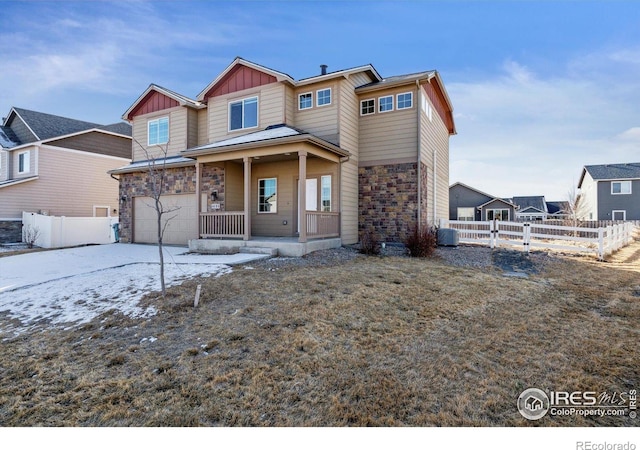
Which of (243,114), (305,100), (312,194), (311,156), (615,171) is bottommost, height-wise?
(312,194)

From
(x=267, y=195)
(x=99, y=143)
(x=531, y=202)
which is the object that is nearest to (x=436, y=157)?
(x=267, y=195)

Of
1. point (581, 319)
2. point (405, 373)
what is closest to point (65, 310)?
point (405, 373)

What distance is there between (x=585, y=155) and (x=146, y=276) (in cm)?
4009

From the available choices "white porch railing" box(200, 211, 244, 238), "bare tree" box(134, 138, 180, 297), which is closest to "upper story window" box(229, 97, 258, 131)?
"bare tree" box(134, 138, 180, 297)

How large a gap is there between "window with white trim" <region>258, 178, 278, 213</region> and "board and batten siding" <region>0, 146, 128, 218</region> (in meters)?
14.7

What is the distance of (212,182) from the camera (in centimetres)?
1336

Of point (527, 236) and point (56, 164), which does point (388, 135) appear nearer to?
point (527, 236)

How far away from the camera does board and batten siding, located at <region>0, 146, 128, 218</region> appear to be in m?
18.6

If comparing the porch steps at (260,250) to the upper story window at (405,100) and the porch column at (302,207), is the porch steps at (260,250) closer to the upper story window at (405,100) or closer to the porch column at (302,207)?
the porch column at (302,207)

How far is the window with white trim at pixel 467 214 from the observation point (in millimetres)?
34594

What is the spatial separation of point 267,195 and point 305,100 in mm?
→ 3893

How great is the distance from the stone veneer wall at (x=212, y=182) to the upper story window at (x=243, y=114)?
5.93 ft

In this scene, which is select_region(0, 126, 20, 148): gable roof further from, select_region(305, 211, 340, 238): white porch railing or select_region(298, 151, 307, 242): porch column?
select_region(305, 211, 340, 238): white porch railing

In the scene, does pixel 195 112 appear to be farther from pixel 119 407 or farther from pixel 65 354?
pixel 119 407
